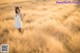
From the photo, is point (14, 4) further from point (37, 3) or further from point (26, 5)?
point (37, 3)

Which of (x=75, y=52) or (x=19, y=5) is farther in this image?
(x=19, y=5)

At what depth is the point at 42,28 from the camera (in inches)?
69.5

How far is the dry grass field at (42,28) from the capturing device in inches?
67.2

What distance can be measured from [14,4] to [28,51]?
59 cm

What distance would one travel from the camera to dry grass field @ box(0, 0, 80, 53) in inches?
67.2

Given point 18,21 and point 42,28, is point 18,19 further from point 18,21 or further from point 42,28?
point 42,28

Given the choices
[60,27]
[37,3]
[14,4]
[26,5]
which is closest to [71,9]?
[60,27]

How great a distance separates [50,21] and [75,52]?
0.45m

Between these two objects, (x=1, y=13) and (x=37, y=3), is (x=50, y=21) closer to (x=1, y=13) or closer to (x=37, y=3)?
(x=37, y=3)

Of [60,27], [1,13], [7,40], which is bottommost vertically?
[7,40]

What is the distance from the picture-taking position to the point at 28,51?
170 cm

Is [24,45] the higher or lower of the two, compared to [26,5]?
lower

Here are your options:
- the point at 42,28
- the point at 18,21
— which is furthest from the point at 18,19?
the point at 42,28

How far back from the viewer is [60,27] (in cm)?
176
